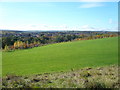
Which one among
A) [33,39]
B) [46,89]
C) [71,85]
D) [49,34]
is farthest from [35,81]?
[49,34]

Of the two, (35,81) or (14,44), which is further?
(14,44)

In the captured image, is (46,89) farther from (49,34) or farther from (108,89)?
(49,34)

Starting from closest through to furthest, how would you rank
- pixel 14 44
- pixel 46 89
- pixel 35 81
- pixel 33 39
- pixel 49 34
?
pixel 46 89, pixel 35 81, pixel 14 44, pixel 33 39, pixel 49 34

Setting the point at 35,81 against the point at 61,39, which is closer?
the point at 35,81

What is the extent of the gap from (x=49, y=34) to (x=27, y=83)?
87.6 ft

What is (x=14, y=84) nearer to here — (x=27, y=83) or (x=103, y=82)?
(x=27, y=83)

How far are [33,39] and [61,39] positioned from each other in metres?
5.91

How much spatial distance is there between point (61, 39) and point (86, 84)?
2454 cm

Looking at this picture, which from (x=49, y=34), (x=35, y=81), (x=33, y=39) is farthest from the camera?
(x=49, y=34)

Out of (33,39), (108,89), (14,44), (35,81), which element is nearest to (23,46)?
(14,44)

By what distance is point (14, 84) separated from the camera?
5414mm

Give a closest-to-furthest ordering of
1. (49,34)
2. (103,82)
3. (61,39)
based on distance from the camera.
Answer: (103,82) → (61,39) → (49,34)

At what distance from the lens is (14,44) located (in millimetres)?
19203

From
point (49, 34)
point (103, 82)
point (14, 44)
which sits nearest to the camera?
point (103, 82)
